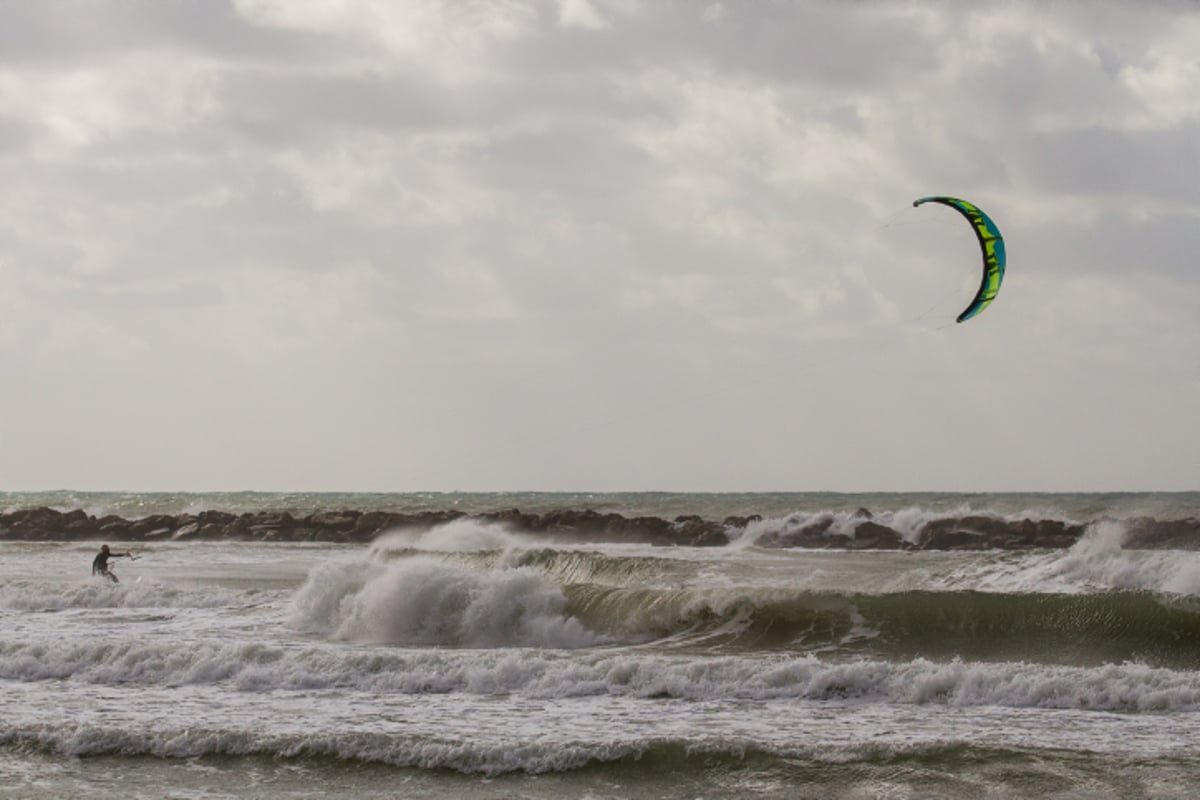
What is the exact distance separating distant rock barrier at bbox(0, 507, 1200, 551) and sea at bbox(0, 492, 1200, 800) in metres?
10.2

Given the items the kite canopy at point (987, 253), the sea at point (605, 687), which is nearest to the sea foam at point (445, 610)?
the sea at point (605, 687)

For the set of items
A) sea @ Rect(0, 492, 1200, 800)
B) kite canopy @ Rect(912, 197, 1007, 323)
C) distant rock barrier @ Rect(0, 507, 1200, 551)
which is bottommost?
sea @ Rect(0, 492, 1200, 800)

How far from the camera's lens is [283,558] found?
30891 millimetres

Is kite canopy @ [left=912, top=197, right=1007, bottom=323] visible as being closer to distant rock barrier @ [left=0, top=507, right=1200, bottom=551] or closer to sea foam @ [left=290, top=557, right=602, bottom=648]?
sea foam @ [left=290, top=557, right=602, bottom=648]

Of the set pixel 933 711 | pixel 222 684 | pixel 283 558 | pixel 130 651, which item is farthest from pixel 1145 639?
pixel 283 558

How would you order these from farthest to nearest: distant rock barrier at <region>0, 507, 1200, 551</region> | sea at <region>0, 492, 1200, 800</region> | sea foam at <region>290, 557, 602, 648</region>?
distant rock barrier at <region>0, 507, 1200, 551</region>, sea foam at <region>290, 557, 602, 648</region>, sea at <region>0, 492, 1200, 800</region>

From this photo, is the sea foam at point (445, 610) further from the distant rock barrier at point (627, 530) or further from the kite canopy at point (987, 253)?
the distant rock barrier at point (627, 530)

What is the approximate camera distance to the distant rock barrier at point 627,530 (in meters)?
31.9

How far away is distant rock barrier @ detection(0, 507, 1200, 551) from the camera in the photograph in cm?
3188

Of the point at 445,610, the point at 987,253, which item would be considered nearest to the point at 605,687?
the point at 445,610

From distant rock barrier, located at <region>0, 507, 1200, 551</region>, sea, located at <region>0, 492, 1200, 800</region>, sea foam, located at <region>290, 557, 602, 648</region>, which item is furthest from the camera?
distant rock barrier, located at <region>0, 507, 1200, 551</region>

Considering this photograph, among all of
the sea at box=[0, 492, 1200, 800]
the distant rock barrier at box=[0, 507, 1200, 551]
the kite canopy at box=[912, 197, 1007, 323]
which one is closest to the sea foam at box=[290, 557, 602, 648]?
the sea at box=[0, 492, 1200, 800]

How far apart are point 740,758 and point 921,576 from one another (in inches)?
504

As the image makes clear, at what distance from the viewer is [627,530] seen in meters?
37.5
